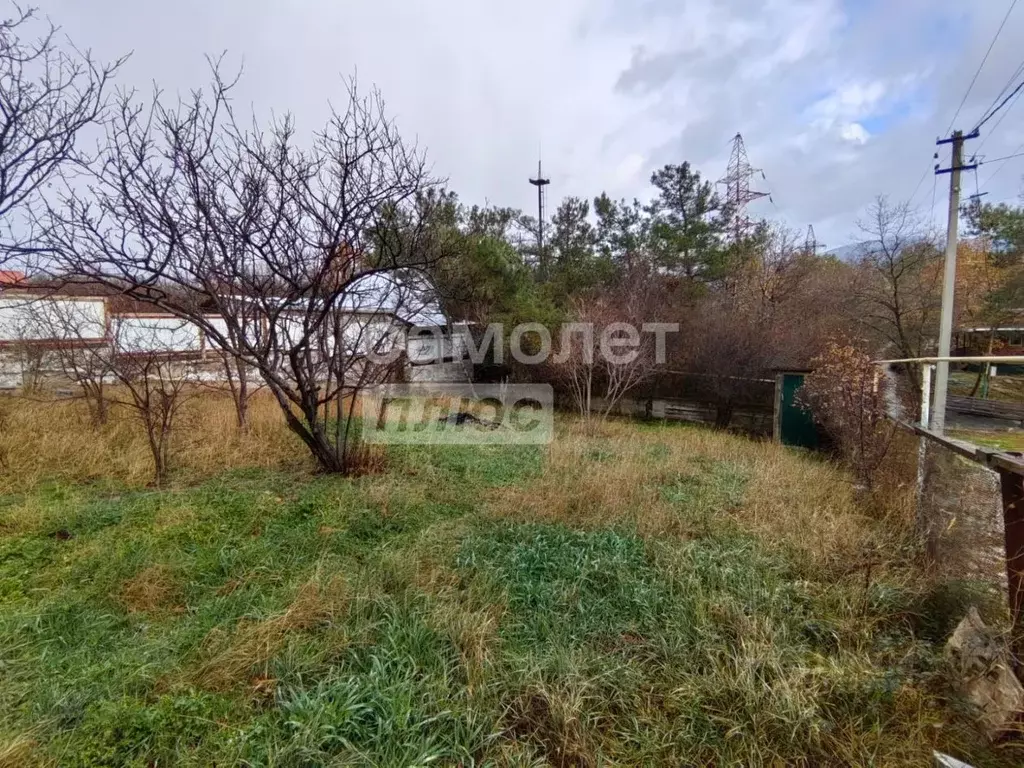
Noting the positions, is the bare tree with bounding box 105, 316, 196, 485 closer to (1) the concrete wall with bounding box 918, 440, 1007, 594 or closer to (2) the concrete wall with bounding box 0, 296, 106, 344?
(2) the concrete wall with bounding box 0, 296, 106, 344

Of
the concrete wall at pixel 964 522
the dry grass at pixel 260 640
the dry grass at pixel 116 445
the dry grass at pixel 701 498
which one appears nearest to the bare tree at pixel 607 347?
the dry grass at pixel 701 498

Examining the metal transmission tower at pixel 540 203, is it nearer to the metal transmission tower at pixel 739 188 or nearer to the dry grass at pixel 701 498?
the metal transmission tower at pixel 739 188

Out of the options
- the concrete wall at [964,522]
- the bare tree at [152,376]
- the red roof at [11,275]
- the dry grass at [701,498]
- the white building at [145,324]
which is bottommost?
the dry grass at [701,498]

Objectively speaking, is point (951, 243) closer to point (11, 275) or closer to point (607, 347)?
point (607, 347)

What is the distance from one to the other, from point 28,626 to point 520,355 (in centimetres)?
985

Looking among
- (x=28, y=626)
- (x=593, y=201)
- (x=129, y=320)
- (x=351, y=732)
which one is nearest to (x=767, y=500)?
(x=351, y=732)

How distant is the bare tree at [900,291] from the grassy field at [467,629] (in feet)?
25.0

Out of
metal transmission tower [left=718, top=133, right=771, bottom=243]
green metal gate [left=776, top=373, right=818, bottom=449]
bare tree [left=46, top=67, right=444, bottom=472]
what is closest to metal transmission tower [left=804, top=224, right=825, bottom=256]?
metal transmission tower [left=718, top=133, right=771, bottom=243]

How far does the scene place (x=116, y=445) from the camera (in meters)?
5.53

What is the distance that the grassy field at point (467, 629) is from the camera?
1745 mm

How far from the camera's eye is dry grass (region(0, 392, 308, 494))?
485cm

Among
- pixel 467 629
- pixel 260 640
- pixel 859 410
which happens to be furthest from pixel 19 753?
pixel 859 410

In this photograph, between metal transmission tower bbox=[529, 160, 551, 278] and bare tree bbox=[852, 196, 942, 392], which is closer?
bare tree bbox=[852, 196, 942, 392]

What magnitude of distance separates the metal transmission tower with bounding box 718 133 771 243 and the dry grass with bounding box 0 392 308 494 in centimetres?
1569
